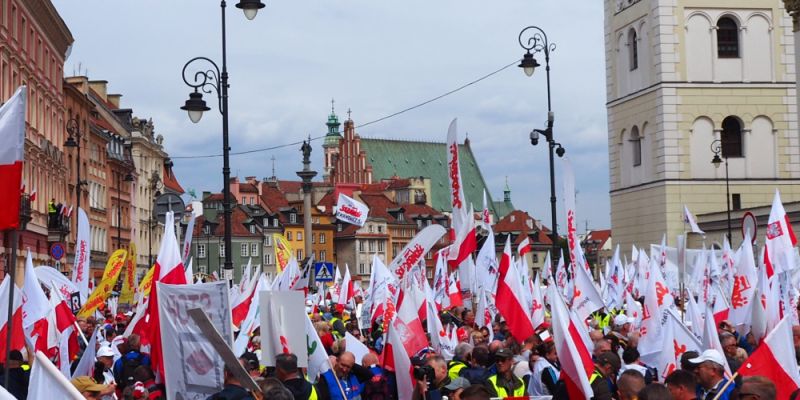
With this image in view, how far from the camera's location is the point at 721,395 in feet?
30.7

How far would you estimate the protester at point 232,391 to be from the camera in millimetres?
9164

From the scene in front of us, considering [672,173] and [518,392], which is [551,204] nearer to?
[518,392]

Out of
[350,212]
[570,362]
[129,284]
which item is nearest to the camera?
[570,362]

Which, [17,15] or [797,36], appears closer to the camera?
[797,36]

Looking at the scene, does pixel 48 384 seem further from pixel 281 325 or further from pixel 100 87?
pixel 100 87

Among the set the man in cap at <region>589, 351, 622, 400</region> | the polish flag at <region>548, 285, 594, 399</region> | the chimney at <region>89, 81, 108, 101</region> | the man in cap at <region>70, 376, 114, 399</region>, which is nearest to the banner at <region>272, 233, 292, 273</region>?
the man in cap at <region>589, 351, 622, 400</region>

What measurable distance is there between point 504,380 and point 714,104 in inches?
1974

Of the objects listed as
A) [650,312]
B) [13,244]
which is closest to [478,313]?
[650,312]

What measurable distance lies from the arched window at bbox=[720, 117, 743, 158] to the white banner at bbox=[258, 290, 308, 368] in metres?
50.3

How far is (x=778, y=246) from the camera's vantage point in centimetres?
2322

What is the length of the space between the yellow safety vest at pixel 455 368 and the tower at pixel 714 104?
154 ft

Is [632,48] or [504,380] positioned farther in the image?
[632,48]

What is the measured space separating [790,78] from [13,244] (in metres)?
54.6

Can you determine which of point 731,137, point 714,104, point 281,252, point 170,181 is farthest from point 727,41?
point 170,181
